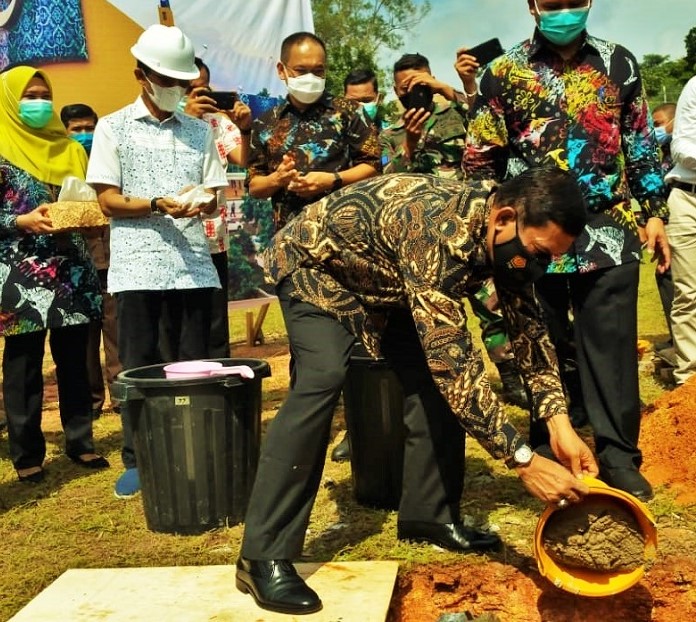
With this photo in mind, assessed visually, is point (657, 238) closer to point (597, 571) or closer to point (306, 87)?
point (597, 571)

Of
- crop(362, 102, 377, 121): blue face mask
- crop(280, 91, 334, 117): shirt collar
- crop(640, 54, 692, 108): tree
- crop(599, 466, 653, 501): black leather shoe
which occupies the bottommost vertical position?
crop(599, 466, 653, 501): black leather shoe

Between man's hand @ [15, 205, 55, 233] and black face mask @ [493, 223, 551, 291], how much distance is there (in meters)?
2.79

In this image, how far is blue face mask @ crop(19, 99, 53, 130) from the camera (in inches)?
203

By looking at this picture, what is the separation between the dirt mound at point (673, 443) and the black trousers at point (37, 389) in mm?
3143

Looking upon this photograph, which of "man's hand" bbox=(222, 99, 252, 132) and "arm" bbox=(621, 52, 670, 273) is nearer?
"arm" bbox=(621, 52, 670, 273)

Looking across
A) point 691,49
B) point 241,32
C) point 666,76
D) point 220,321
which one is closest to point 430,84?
point 220,321

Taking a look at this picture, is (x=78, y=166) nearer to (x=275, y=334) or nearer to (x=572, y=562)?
(x=572, y=562)

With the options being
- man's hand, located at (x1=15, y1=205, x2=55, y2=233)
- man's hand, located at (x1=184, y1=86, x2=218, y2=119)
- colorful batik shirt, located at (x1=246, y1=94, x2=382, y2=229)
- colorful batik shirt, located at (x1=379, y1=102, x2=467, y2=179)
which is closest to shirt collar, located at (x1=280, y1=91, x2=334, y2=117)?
colorful batik shirt, located at (x1=246, y1=94, x2=382, y2=229)

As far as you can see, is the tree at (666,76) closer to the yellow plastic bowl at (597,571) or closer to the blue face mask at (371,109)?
the blue face mask at (371,109)

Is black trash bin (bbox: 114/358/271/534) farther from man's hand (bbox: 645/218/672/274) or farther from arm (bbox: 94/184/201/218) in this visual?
man's hand (bbox: 645/218/672/274)

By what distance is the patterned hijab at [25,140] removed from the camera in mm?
5113

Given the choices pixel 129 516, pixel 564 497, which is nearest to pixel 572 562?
pixel 564 497

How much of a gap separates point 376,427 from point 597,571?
1.38 metres

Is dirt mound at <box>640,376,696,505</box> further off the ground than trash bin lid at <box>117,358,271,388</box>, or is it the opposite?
trash bin lid at <box>117,358,271,388</box>
